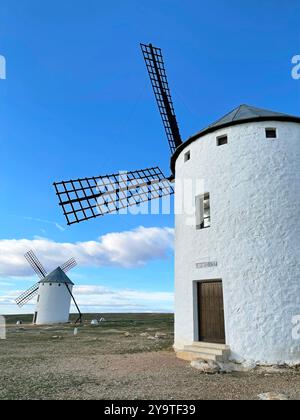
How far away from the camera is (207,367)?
Answer: 31.8 feet

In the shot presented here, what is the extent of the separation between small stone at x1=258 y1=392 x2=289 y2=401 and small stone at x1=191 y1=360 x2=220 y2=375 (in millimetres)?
2644

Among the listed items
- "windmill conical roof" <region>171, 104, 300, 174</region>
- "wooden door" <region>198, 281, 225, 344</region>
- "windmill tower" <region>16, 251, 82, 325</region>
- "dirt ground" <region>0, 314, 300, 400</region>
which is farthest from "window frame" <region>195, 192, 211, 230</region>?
"windmill tower" <region>16, 251, 82, 325</region>

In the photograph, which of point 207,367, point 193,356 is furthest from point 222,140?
point 207,367

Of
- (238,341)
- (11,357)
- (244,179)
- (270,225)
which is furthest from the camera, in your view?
(11,357)

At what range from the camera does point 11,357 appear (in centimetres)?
1315

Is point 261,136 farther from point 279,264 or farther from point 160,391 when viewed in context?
point 160,391

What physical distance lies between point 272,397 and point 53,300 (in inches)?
1408

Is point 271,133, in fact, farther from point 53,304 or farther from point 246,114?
point 53,304

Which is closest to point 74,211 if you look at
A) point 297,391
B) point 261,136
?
point 261,136

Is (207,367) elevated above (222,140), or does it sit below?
below

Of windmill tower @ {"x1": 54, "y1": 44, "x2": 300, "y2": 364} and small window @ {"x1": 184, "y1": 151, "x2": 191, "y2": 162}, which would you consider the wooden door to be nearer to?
windmill tower @ {"x1": 54, "y1": 44, "x2": 300, "y2": 364}

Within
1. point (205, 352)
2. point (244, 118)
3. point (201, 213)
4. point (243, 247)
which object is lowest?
point (205, 352)

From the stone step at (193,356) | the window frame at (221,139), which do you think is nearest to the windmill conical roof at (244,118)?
the window frame at (221,139)
